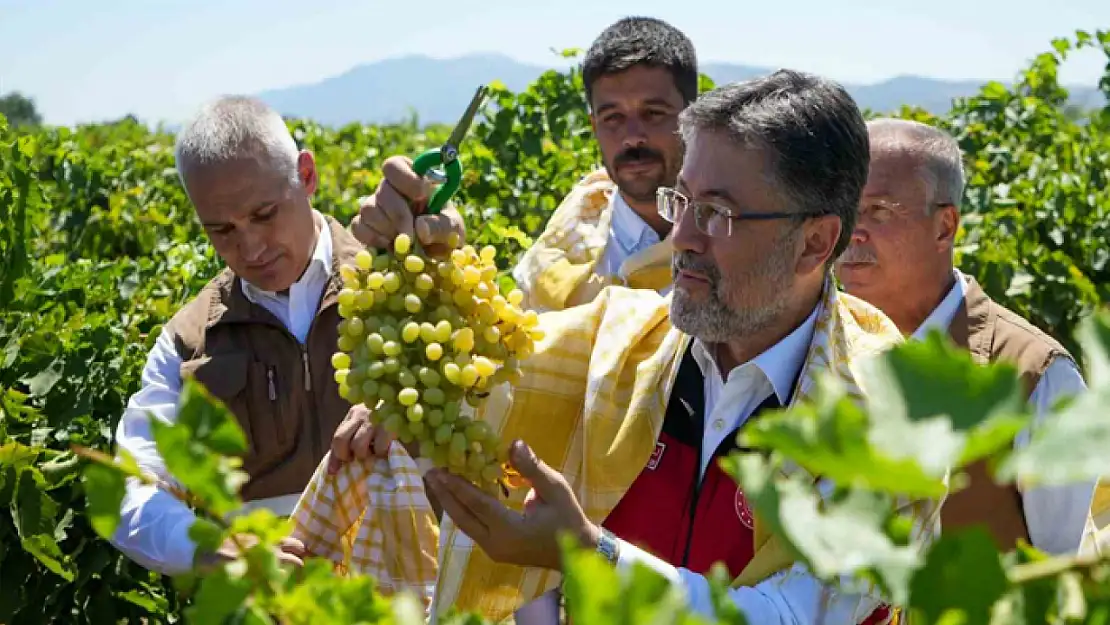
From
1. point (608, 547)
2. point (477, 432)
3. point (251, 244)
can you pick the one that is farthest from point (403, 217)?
point (251, 244)

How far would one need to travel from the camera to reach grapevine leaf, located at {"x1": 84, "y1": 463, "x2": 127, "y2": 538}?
2.64 feet

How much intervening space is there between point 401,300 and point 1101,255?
5.57m

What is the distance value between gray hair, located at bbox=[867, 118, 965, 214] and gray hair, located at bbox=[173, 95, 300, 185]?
59.8 inches

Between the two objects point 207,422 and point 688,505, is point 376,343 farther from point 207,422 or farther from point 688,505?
point 207,422

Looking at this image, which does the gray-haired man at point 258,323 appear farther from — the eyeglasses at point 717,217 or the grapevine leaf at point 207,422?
the grapevine leaf at point 207,422

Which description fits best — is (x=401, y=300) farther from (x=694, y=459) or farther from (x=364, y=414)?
(x=694, y=459)

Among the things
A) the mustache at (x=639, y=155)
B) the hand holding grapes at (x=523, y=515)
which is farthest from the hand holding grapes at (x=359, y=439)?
the mustache at (x=639, y=155)

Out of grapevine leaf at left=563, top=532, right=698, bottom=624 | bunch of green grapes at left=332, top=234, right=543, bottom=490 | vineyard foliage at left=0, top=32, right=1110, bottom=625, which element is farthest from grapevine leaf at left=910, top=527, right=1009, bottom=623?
bunch of green grapes at left=332, top=234, right=543, bottom=490

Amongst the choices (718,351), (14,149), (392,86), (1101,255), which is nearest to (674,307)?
(718,351)

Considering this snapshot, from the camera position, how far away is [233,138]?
2.88 meters

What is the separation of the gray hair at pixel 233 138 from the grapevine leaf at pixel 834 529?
2.37 metres

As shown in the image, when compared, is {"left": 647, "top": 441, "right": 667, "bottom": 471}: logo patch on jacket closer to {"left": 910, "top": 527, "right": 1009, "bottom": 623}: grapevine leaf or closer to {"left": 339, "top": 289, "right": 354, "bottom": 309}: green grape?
{"left": 339, "top": 289, "right": 354, "bottom": 309}: green grape

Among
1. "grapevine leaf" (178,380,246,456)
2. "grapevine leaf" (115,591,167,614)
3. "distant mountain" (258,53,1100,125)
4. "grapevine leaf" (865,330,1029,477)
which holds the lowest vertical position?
"distant mountain" (258,53,1100,125)

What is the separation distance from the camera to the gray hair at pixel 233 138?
9.41 feet
